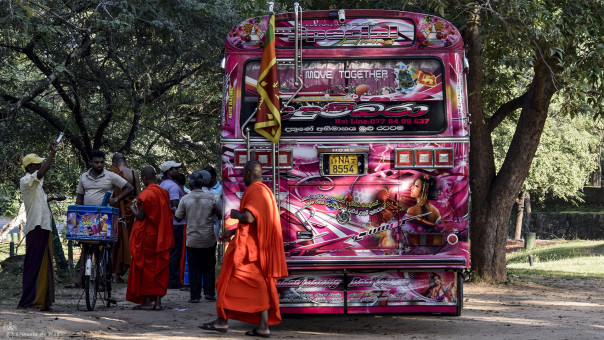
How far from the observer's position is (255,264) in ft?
26.5

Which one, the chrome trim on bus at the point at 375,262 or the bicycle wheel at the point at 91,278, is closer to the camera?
the chrome trim on bus at the point at 375,262

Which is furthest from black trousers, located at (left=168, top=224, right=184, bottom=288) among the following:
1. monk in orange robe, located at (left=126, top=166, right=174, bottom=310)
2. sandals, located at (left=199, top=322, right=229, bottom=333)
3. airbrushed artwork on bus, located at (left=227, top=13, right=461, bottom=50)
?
airbrushed artwork on bus, located at (left=227, top=13, right=461, bottom=50)

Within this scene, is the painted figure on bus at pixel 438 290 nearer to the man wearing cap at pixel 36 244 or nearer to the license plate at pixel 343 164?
the license plate at pixel 343 164

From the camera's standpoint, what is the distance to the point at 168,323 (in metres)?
9.24

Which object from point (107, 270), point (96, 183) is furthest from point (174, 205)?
point (107, 270)

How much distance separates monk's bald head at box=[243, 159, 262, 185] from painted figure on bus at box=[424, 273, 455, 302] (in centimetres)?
194

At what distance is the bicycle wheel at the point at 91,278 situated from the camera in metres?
9.57

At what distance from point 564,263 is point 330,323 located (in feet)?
44.0

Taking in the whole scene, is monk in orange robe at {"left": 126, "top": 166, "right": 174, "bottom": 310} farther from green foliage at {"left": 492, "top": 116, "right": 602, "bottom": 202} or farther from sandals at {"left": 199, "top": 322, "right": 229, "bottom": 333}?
green foliage at {"left": 492, "top": 116, "right": 602, "bottom": 202}

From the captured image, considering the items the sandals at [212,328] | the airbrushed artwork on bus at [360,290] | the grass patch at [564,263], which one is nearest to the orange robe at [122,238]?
the sandals at [212,328]

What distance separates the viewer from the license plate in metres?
8.08

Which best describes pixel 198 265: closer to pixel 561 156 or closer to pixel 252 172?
pixel 252 172

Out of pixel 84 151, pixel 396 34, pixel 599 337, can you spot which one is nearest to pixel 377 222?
pixel 396 34

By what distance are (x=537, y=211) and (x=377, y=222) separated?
3754cm
